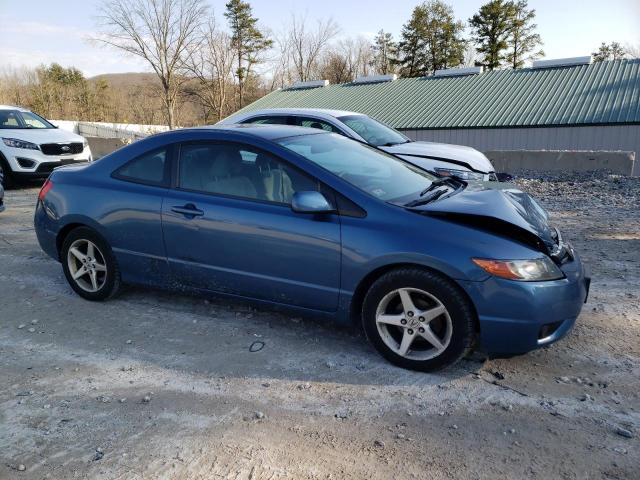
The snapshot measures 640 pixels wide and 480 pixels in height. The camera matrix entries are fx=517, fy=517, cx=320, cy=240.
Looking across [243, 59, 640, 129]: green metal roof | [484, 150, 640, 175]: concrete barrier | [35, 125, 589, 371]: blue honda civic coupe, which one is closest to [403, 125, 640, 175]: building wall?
[243, 59, 640, 129]: green metal roof

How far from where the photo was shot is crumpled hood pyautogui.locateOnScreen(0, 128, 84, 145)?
1088cm

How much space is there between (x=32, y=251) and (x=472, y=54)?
2069 inches

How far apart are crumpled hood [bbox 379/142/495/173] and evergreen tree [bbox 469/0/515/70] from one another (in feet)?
152

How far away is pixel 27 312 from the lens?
14.7 feet

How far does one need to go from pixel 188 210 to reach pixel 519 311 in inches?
97.1

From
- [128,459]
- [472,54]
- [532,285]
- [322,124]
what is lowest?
[128,459]

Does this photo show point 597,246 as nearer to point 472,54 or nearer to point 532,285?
point 532,285

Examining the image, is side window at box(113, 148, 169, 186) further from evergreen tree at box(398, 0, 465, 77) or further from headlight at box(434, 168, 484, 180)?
evergreen tree at box(398, 0, 465, 77)

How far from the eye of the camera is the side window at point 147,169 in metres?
4.22

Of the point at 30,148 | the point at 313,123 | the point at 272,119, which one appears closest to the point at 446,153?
the point at 313,123

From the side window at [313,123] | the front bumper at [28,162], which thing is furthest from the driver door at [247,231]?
the front bumper at [28,162]

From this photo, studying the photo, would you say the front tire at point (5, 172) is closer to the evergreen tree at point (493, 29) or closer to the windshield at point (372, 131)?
the windshield at point (372, 131)

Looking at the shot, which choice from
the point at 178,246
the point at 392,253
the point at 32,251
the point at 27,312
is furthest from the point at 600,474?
the point at 32,251

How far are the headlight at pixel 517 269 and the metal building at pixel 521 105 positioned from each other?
21564 mm
